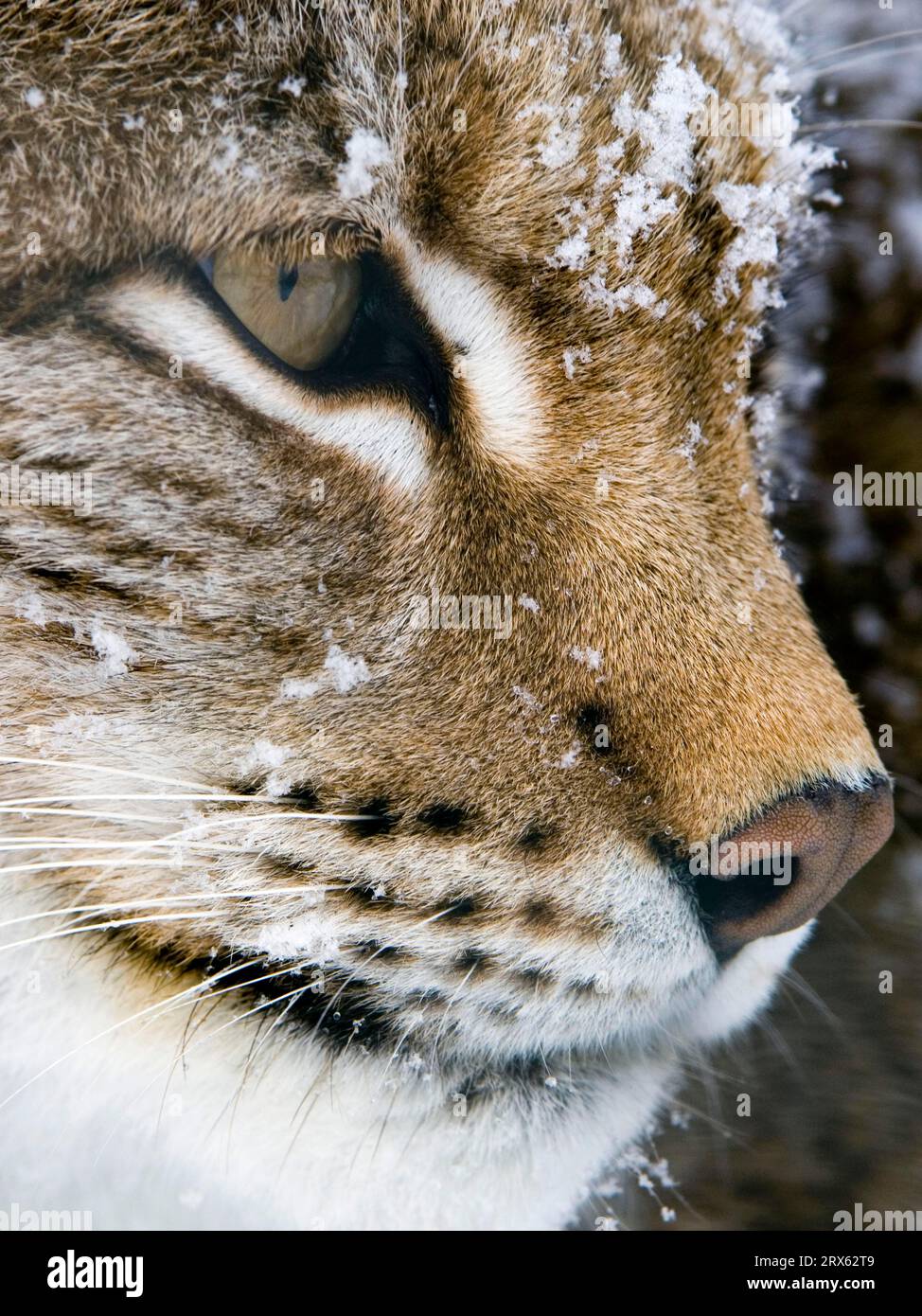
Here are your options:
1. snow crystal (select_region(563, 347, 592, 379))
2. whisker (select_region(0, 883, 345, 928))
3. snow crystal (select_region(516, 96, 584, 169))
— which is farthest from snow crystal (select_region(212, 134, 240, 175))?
whisker (select_region(0, 883, 345, 928))

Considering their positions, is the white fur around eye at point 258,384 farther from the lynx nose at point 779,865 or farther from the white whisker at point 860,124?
the white whisker at point 860,124

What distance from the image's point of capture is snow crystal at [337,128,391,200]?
107cm

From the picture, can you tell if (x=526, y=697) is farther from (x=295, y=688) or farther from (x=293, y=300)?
(x=293, y=300)

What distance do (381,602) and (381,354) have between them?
0.91 ft

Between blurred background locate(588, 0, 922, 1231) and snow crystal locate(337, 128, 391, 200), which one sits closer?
snow crystal locate(337, 128, 391, 200)

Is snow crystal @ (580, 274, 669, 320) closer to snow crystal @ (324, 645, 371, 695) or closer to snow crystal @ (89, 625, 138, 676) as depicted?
snow crystal @ (324, 645, 371, 695)

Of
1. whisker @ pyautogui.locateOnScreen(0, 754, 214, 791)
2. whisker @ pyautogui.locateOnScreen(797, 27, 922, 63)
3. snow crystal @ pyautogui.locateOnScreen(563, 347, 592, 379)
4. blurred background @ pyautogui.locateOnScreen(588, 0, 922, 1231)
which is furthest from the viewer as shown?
blurred background @ pyautogui.locateOnScreen(588, 0, 922, 1231)

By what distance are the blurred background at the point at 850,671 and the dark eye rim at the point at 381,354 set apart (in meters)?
0.60

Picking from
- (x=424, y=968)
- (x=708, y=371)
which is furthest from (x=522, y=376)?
(x=424, y=968)

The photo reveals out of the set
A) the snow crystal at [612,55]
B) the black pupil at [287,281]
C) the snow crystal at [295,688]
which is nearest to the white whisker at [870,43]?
the snow crystal at [612,55]

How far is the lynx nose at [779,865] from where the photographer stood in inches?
46.4

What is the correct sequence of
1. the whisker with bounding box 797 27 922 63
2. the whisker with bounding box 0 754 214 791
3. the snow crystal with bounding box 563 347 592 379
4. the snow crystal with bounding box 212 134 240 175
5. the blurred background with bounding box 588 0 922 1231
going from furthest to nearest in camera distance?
the blurred background with bounding box 588 0 922 1231 → the whisker with bounding box 797 27 922 63 → the snow crystal with bounding box 563 347 592 379 → the whisker with bounding box 0 754 214 791 → the snow crystal with bounding box 212 134 240 175

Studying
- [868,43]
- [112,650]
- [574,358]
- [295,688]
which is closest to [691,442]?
[574,358]

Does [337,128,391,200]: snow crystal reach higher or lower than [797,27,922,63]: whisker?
lower
